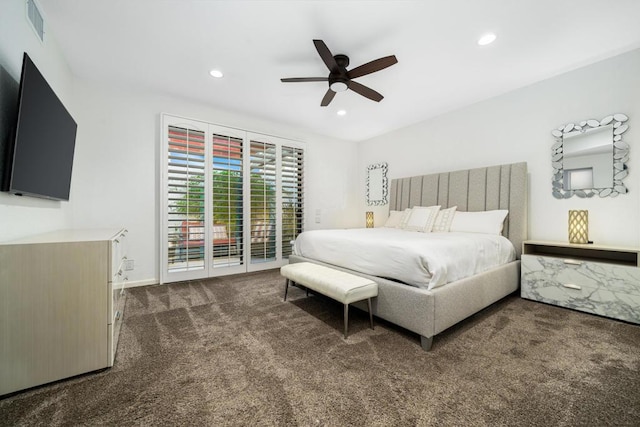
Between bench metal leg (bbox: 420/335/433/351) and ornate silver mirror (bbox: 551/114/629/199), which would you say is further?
ornate silver mirror (bbox: 551/114/629/199)

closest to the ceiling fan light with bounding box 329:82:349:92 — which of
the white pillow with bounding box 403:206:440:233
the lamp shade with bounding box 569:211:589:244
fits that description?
the white pillow with bounding box 403:206:440:233

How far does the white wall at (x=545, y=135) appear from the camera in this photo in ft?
8.21

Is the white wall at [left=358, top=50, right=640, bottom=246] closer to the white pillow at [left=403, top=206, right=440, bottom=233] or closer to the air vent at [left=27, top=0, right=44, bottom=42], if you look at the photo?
the white pillow at [left=403, top=206, right=440, bottom=233]

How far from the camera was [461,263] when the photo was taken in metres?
2.19

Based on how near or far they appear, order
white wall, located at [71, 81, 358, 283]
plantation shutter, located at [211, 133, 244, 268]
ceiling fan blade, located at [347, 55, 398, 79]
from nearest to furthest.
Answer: ceiling fan blade, located at [347, 55, 398, 79]
white wall, located at [71, 81, 358, 283]
plantation shutter, located at [211, 133, 244, 268]

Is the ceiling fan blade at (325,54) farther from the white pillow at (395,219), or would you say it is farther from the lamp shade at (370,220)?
the lamp shade at (370,220)

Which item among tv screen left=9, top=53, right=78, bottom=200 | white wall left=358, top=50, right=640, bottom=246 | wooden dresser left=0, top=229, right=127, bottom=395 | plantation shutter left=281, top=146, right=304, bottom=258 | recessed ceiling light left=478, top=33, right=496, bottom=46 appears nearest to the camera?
wooden dresser left=0, top=229, right=127, bottom=395

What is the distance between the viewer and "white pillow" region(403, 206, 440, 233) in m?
3.50

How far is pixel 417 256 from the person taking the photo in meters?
1.91

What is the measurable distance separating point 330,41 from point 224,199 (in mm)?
2597

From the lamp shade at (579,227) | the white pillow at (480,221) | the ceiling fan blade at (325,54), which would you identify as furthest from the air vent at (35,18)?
the lamp shade at (579,227)

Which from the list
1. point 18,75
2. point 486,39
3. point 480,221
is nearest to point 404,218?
point 480,221

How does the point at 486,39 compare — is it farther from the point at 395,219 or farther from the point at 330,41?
the point at 395,219

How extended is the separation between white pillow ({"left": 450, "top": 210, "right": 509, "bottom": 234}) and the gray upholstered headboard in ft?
0.46
